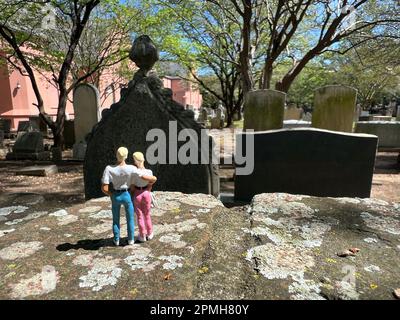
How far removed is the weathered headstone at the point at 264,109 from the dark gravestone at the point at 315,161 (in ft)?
7.25

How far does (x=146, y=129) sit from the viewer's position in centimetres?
421

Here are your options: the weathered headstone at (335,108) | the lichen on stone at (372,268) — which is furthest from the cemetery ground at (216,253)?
the weathered headstone at (335,108)

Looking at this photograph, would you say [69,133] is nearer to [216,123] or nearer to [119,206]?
[216,123]

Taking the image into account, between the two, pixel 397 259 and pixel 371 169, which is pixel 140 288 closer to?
pixel 397 259

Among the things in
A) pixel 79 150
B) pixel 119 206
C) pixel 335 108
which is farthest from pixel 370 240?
pixel 79 150

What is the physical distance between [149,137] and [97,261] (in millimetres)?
2790

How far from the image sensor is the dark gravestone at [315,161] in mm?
4844

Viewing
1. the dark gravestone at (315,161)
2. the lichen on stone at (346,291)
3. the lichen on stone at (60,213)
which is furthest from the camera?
the dark gravestone at (315,161)

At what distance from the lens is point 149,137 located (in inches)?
167

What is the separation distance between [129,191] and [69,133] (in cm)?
1241

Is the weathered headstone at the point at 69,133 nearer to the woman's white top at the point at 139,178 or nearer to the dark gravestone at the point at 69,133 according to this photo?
the dark gravestone at the point at 69,133

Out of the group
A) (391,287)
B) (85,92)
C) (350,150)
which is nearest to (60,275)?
(391,287)

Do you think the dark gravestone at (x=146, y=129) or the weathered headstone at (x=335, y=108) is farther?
the weathered headstone at (x=335, y=108)

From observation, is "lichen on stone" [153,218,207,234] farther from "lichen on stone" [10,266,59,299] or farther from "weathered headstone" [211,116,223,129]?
"weathered headstone" [211,116,223,129]
